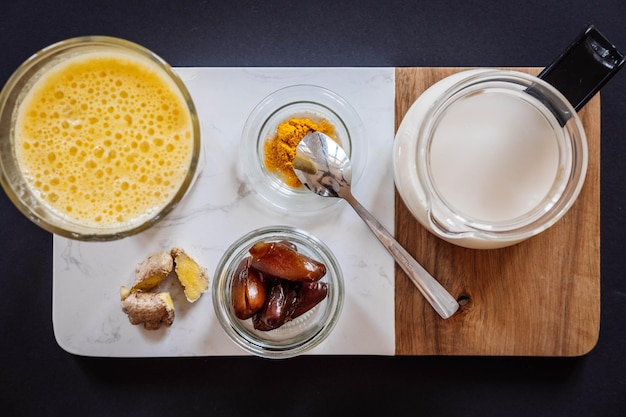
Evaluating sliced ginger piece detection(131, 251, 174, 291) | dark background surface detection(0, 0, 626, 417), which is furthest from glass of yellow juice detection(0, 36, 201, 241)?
dark background surface detection(0, 0, 626, 417)

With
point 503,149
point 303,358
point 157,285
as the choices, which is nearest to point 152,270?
point 157,285

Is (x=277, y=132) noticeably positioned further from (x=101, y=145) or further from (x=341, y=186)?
(x=101, y=145)

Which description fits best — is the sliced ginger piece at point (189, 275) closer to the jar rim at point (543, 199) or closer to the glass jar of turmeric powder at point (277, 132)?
the glass jar of turmeric powder at point (277, 132)

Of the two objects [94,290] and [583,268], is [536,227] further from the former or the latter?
[94,290]

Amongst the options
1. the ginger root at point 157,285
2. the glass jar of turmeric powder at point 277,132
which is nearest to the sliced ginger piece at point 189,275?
the ginger root at point 157,285

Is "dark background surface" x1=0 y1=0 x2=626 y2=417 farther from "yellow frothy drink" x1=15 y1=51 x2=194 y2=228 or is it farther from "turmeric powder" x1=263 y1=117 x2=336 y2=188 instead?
"yellow frothy drink" x1=15 y1=51 x2=194 y2=228

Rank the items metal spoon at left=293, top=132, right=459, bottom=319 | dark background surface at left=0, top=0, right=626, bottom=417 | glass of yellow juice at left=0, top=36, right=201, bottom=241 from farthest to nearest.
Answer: dark background surface at left=0, top=0, right=626, bottom=417, metal spoon at left=293, top=132, right=459, bottom=319, glass of yellow juice at left=0, top=36, right=201, bottom=241
